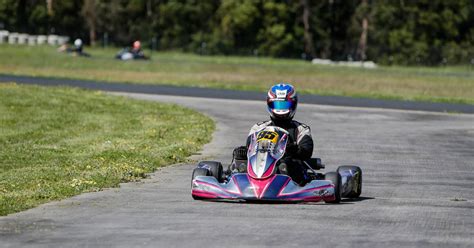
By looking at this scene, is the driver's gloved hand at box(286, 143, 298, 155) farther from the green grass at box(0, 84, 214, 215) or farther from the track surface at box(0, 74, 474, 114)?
the track surface at box(0, 74, 474, 114)

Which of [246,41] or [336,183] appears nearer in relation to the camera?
[336,183]

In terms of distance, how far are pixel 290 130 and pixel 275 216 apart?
260cm

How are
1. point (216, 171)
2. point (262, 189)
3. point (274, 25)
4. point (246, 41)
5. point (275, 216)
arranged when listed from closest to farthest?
point (275, 216) < point (262, 189) < point (216, 171) < point (274, 25) < point (246, 41)

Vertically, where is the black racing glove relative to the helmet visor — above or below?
below

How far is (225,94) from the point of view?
40.5 m

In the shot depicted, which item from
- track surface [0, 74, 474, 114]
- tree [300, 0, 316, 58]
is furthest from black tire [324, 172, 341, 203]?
tree [300, 0, 316, 58]

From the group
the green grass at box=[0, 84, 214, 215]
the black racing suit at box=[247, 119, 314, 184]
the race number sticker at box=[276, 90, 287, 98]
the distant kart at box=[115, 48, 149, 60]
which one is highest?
the race number sticker at box=[276, 90, 287, 98]

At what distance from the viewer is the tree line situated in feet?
240

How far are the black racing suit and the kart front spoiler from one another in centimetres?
32

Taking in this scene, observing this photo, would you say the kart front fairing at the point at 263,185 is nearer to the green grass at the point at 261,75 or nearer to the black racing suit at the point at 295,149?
the black racing suit at the point at 295,149

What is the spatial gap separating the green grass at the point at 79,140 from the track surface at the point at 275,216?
0.48 meters

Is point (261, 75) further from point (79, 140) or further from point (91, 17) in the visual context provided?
point (79, 140)

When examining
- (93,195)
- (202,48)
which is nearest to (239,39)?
(202,48)

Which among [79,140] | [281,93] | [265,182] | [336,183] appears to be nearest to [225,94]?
[79,140]
